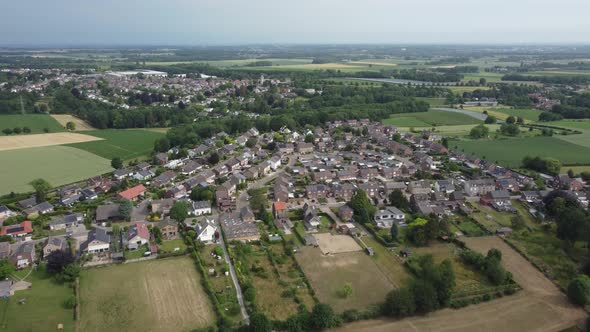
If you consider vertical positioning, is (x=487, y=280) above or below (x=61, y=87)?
below

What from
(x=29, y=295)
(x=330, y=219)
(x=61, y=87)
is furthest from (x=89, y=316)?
(x=61, y=87)

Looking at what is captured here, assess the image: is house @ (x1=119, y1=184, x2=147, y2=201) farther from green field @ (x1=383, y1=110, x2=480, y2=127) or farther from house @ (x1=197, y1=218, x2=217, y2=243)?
green field @ (x1=383, y1=110, x2=480, y2=127)

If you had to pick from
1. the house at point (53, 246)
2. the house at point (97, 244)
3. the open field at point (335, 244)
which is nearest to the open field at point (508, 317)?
the open field at point (335, 244)

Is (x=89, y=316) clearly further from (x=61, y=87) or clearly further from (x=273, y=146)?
(x=61, y=87)

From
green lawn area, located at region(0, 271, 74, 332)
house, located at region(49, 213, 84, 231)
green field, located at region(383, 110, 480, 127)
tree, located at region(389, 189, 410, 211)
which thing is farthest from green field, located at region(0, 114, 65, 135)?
green field, located at region(383, 110, 480, 127)

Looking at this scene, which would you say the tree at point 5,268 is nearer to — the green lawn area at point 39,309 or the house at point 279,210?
the green lawn area at point 39,309

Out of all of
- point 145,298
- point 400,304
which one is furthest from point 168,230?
point 400,304

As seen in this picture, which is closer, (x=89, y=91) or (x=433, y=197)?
(x=433, y=197)
